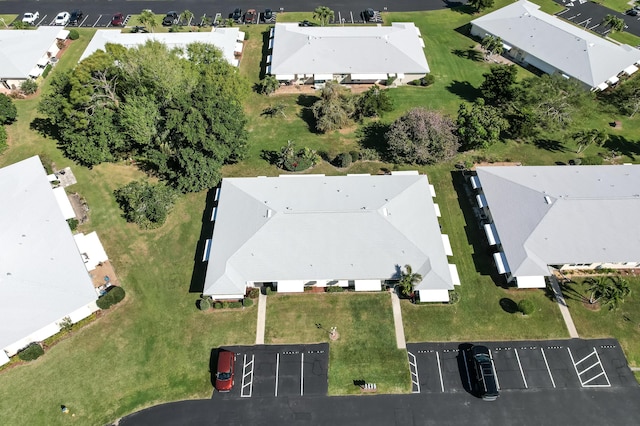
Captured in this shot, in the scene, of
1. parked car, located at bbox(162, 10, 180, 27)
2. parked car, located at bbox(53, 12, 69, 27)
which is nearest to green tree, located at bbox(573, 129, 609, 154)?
parked car, located at bbox(162, 10, 180, 27)

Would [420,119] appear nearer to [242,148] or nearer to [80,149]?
[242,148]

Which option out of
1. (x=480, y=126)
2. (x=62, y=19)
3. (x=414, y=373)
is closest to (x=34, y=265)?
(x=414, y=373)

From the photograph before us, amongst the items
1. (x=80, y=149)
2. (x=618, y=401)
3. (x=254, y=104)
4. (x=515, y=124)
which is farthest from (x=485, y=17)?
(x=80, y=149)

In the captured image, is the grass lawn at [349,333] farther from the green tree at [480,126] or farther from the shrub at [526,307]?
the green tree at [480,126]

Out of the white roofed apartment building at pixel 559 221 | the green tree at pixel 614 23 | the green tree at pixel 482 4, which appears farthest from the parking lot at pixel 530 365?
the green tree at pixel 482 4

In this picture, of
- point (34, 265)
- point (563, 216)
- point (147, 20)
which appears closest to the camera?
point (34, 265)

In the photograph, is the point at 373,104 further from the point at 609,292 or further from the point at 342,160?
the point at 609,292
